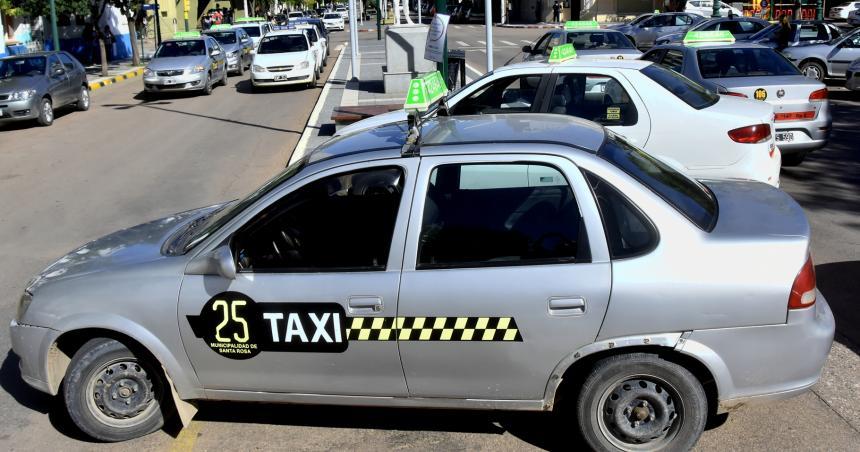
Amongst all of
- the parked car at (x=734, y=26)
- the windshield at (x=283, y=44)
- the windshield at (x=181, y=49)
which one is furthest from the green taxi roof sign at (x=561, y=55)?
the parked car at (x=734, y=26)

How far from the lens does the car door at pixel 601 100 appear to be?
807 centimetres

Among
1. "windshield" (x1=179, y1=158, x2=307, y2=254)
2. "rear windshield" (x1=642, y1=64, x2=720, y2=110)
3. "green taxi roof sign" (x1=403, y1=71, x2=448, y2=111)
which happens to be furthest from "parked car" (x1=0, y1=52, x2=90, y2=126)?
"windshield" (x1=179, y1=158, x2=307, y2=254)

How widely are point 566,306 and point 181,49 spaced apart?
926 inches

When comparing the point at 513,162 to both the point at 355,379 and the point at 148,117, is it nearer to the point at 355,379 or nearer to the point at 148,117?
the point at 355,379

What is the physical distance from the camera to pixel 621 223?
13.4 feet

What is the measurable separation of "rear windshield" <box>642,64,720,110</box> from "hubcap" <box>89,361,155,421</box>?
5582mm

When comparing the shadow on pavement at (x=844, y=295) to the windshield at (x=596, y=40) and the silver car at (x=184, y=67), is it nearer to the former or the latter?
the windshield at (x=596, y=40)

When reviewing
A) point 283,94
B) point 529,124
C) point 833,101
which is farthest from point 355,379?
point 283,94

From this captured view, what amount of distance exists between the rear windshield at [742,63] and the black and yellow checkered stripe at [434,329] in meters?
8.39

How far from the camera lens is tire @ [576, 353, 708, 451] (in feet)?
13.4

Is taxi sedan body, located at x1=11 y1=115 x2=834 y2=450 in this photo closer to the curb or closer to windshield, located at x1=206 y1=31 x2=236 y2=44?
the curb

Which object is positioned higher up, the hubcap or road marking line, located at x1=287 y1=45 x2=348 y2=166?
road marking line, located at x1=287 y1=45 x2=348 y2=166

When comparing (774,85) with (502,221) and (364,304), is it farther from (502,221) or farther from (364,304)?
(364,304)

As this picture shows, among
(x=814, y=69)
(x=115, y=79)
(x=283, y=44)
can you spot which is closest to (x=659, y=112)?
(x=814, y=69)
